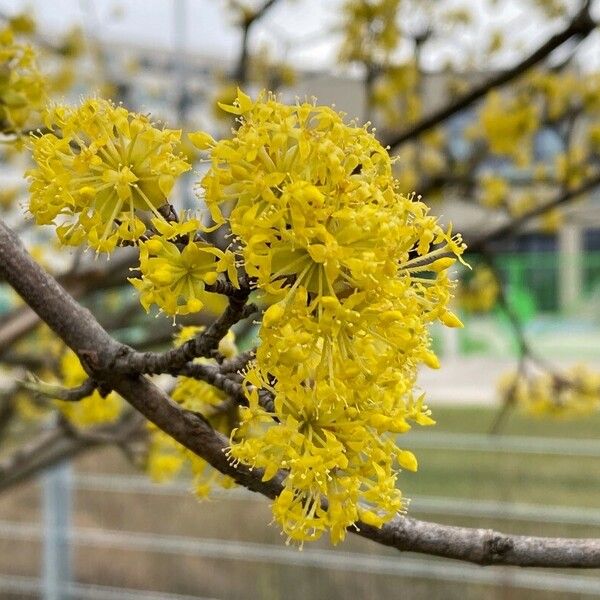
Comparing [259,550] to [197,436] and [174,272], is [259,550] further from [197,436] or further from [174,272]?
[174,272]

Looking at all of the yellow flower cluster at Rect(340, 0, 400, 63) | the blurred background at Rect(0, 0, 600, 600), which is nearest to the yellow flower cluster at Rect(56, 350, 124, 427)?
the blurred background at Rect(0, 0, 600, 600)

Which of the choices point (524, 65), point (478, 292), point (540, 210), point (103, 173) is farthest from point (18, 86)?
point (478, 292)

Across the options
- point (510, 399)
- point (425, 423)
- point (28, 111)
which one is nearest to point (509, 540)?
point (425, 423)

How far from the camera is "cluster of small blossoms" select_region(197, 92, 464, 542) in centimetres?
56

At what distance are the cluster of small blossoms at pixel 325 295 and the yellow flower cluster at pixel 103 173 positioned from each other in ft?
0.17

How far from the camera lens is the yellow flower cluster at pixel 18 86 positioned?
3.19 feet

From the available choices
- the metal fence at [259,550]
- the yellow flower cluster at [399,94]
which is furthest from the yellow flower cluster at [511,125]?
the metal fence at [259,550]

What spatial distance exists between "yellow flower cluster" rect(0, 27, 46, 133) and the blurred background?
3 centimetres

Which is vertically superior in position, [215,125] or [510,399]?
[215,125]

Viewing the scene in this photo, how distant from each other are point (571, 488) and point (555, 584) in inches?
103

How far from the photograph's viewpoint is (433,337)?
430 cm

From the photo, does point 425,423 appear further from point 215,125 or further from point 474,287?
point 215,125

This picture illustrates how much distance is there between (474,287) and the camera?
3.41 metres

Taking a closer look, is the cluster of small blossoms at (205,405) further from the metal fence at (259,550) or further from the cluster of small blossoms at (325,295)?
the metal fence at (259,550)
